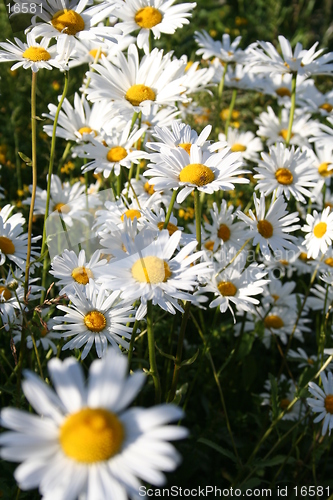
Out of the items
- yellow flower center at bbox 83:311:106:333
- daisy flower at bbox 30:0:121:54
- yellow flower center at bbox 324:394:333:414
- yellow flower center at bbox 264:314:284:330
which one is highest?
daisy flower at bbox 30:0:121:54

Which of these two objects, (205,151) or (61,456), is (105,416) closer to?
(61,456)

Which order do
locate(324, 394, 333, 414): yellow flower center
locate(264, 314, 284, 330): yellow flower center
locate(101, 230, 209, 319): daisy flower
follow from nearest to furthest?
locate(101, 230, 209, 319): daisy flower < locate(324, 394, 333, 414): yellow flower center < locate(264, 314, 284, 330): yellow flower center

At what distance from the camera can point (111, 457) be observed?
29.8 inches

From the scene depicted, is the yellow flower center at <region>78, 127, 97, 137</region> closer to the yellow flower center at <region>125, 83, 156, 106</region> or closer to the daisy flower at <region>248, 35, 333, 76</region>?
the yellow flower center at <region>125, 83, 156, 106</region>

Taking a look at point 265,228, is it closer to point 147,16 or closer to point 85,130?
point 85,130

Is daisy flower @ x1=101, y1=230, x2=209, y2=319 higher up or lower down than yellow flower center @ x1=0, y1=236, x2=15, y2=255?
higher up

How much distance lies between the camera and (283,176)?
199 cm

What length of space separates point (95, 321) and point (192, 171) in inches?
19.6

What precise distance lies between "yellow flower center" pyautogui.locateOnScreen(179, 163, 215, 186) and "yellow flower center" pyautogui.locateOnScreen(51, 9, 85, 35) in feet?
1.98

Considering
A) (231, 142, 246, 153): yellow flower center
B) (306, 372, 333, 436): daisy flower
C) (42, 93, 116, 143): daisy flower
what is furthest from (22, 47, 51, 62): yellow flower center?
(231, 142, 246, 153): yellow flower center

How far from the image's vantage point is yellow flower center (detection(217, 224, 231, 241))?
206cm

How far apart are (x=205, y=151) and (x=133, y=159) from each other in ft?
1.01

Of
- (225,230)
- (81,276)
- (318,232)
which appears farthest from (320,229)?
(81,276)

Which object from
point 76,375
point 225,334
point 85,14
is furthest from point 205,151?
point 225,334
